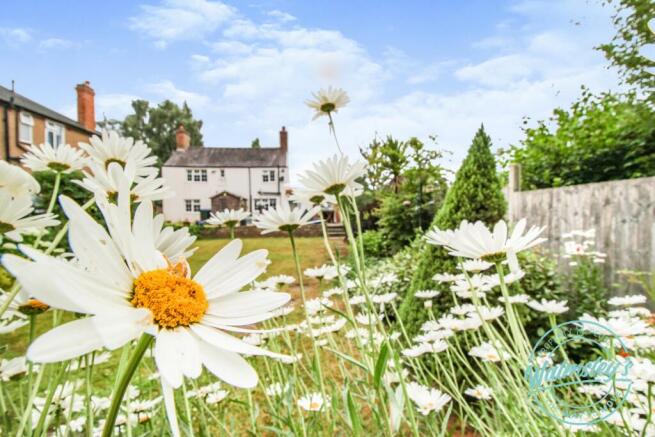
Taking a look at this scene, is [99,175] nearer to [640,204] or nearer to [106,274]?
[106,274]

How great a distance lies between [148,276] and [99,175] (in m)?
0.27

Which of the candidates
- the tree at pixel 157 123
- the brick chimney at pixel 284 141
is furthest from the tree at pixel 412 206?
the tree at pixel 157 123

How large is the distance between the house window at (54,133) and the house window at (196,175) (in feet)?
34.5

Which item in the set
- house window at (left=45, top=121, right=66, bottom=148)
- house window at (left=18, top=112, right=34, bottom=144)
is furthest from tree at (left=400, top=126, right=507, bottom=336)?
house window at (left=45, top=121, right=66, bottom=148)

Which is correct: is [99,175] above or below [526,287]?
above

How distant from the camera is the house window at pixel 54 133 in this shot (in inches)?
579

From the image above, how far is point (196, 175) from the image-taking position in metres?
26.3

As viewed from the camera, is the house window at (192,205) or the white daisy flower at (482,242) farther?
the house window at (192,205)

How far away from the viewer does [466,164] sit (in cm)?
308

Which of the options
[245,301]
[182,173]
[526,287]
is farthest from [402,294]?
[182,173]

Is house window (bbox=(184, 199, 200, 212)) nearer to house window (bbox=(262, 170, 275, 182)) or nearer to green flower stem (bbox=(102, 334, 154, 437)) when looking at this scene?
house window (bbox=(262, 170, 275, 182))

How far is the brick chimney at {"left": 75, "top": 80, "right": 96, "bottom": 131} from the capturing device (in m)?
16.6

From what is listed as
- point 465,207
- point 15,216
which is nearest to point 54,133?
point 465,207

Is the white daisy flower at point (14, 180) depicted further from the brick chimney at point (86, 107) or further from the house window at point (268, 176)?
the house window at point (268, 176)
